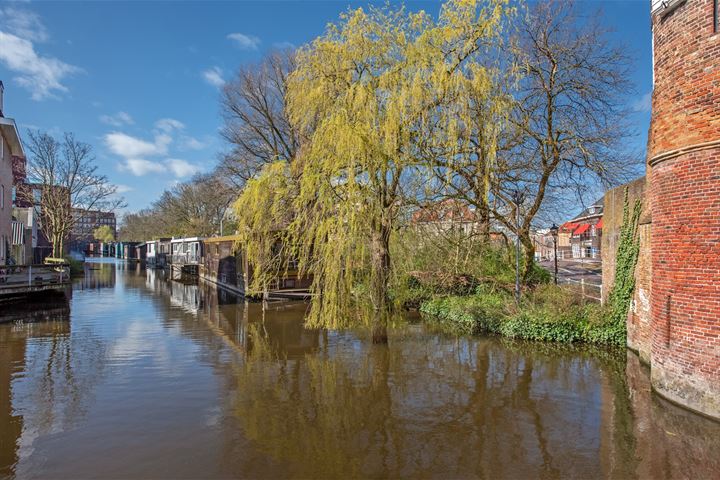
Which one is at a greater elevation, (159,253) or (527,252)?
(159,253)

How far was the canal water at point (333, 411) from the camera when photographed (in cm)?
559

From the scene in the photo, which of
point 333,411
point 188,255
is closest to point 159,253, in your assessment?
point 188,255

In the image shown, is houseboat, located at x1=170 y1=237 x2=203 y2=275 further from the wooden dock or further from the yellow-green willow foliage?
the yellow-green willow foliage

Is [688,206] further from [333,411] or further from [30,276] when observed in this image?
[30,276]

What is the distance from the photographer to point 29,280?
60.6 ft

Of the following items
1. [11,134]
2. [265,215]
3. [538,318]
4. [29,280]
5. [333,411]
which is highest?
[11,134]

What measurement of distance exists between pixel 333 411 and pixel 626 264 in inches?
316

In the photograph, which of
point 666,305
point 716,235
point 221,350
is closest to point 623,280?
point 666,305

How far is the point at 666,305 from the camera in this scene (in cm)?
750

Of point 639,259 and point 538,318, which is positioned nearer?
point 639,259

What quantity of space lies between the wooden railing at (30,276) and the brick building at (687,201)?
20950 mm

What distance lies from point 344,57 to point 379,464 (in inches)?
315

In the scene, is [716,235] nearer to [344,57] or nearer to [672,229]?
[672,229]

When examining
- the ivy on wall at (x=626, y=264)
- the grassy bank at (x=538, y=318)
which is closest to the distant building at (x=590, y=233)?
the grassy bank at (x=538, y=318)
